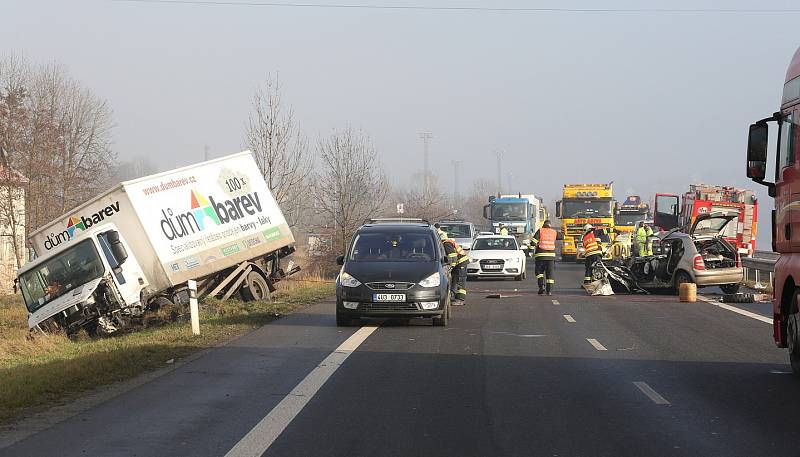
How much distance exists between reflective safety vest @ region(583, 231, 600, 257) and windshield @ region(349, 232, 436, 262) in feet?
30.3

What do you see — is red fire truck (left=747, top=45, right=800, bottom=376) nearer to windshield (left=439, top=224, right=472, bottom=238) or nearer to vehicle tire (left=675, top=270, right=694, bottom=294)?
vehicle tire (left=675, top=270, right=694, bottom=294)

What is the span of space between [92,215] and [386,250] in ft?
22.6

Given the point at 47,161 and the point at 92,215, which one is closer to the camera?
the point at 92,215

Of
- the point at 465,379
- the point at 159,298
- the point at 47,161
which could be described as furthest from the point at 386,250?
the point at 47,161

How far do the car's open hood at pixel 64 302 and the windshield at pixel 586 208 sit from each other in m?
31.9

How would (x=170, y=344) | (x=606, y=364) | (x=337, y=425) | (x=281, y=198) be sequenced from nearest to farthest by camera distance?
(x=337, y=425), (x=606, y=364), (x=170, y=344), (x=281, y=198)

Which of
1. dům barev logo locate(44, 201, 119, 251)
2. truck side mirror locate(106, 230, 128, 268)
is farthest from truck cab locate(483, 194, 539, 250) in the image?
truck side mirror locate(106, 230, 128, 268)

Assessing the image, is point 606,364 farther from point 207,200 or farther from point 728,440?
point 207,200

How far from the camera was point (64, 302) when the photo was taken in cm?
2002

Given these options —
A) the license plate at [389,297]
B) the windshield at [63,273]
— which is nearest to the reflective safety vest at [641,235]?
the license plate at [389,297]

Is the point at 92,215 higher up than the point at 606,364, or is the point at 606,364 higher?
the point at 92,215

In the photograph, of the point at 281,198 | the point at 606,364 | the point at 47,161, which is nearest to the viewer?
the point at 606,364

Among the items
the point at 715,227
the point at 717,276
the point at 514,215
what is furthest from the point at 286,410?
the point at 514,215

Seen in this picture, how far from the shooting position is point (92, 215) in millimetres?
22062
